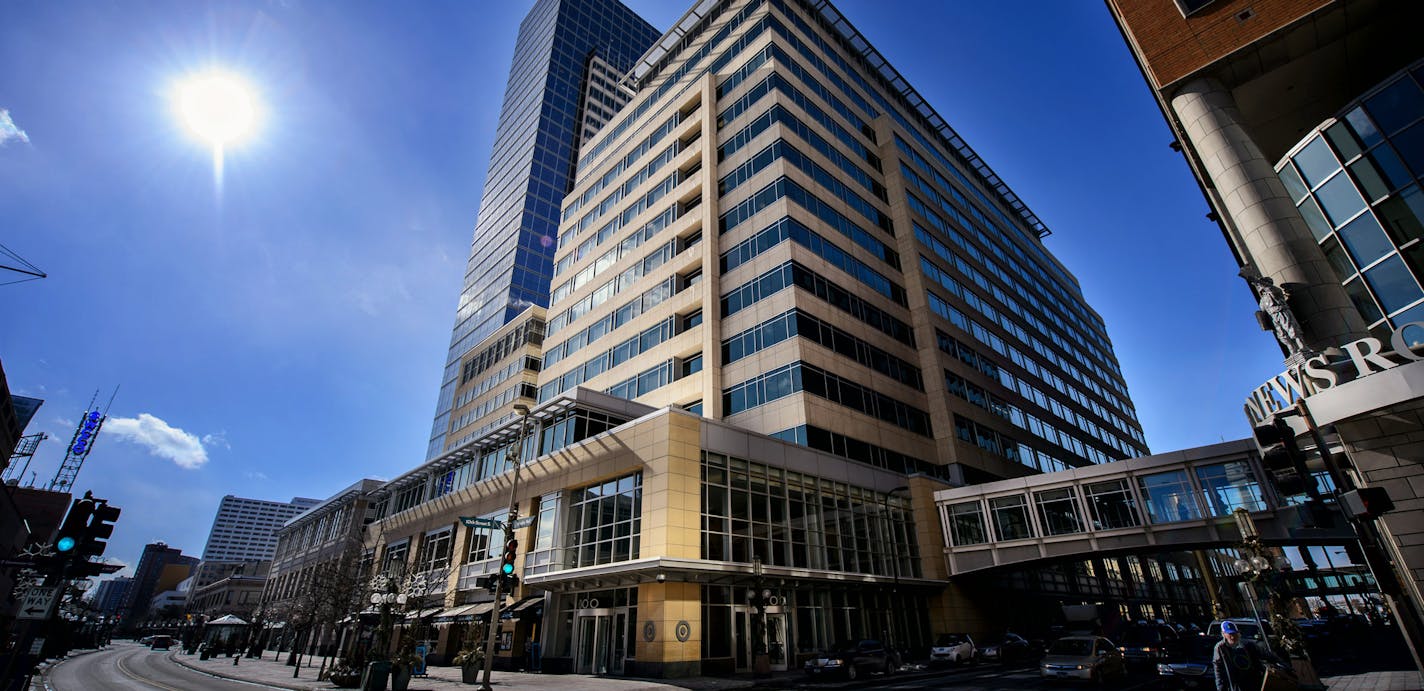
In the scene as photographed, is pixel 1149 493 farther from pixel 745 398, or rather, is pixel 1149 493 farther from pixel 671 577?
pixel 671 577

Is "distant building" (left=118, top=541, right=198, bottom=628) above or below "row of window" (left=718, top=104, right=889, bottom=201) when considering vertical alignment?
below

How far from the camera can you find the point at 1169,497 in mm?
29047

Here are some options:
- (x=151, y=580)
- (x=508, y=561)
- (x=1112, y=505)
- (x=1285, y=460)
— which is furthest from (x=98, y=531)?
(x=151, y=580)

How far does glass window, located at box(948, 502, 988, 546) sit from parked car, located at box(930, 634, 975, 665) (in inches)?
256

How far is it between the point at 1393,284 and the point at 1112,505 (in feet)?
59.3

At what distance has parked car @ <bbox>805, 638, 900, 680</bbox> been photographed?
75.6ft

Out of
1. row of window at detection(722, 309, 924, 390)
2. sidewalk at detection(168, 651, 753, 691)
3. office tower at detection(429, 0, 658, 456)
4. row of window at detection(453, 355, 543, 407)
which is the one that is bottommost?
sidewalk at detection(168, 651, 753, 691)

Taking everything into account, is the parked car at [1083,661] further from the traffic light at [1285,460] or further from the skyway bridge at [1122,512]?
the traffic light at [1285,460]

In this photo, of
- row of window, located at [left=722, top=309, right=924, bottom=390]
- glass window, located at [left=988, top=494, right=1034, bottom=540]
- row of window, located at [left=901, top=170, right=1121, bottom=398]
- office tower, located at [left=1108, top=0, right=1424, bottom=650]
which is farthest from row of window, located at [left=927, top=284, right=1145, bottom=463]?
office tower, located at [left=1108, top=0, right=1424, bottom=650]

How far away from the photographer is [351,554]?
130 ft

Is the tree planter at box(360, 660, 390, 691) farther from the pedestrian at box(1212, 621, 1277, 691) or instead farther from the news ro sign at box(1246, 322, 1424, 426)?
the news ro sign at box(1246, 322, 1424, 426)

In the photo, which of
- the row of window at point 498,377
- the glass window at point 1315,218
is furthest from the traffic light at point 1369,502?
the row of window at point 498,377

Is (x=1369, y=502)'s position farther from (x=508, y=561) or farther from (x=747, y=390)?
(x=747, y=390)

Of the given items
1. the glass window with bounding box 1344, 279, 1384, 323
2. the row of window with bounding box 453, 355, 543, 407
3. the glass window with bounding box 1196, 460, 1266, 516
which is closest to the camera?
the glass window with bounding box 1344, 279, 1384, 323
